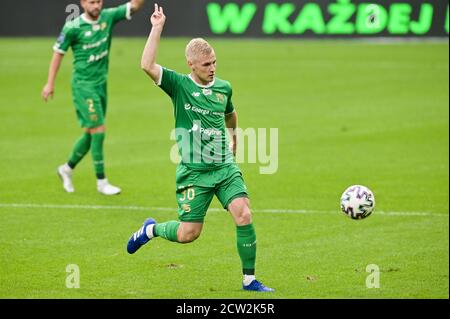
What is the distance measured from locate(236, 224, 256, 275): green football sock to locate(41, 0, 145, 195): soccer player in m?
4.96

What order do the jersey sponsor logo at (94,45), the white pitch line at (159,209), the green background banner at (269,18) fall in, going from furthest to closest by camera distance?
the green background banner at (269,18), the jersey sponsor logo at (94,45), the white pitch line at (159,209)

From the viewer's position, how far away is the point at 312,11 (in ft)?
101

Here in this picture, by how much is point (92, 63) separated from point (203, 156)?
16.1ft

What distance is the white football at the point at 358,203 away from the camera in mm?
9133

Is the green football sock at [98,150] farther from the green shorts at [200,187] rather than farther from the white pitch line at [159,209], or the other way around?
the green shorts at [200,187]

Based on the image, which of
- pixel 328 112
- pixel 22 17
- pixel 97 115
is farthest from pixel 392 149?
pixel 22 17

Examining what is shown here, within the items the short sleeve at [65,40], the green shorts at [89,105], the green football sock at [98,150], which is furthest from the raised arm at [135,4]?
the green football sock at [98,150]

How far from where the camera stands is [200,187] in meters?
8.70

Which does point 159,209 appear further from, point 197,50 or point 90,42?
point 197,50

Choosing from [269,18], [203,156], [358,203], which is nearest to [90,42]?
[203,156]

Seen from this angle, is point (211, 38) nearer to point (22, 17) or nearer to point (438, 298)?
point (22, 17)

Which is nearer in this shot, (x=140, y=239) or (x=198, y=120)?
(x=198, y=120)

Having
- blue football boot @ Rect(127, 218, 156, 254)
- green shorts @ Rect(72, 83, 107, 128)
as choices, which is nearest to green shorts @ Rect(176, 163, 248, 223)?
blue football boot @ Rect(127, 218, 156, 254)

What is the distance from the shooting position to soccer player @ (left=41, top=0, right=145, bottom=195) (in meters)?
13.0
